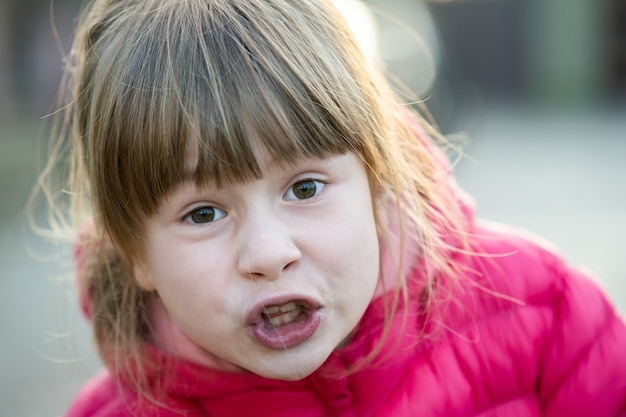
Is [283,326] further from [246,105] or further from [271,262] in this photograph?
[246,105]

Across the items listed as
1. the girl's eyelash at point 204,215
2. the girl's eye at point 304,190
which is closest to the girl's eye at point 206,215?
the girl's eyelash at point 204,215

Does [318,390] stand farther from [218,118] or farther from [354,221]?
[218,118]

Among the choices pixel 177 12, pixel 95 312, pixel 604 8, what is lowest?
pixel 95 312

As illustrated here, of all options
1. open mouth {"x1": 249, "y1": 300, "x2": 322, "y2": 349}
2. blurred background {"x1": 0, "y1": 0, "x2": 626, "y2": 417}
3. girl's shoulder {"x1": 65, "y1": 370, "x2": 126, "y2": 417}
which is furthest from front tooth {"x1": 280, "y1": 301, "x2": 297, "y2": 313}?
blurred background {"x1": 0, "y1": 0, "x2": 626, "y2": 417}

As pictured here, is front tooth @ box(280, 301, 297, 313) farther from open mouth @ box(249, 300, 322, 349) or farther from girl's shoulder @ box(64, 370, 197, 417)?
girl's shoulder @ box(64, 370, 197, 417)

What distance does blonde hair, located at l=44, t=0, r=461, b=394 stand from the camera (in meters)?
1.29

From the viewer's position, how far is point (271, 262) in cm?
124

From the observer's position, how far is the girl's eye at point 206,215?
132 centimetres

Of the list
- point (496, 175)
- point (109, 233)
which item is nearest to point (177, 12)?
point (109, 233)

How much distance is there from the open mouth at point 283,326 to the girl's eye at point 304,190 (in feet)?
0.52

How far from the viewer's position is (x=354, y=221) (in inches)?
53.5

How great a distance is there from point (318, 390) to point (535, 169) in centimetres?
585

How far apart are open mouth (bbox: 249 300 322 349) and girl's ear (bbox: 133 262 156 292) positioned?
0.85 ft

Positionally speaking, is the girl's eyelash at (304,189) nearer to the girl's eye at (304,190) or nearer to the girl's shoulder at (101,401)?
the girl's eye at (304,190)
